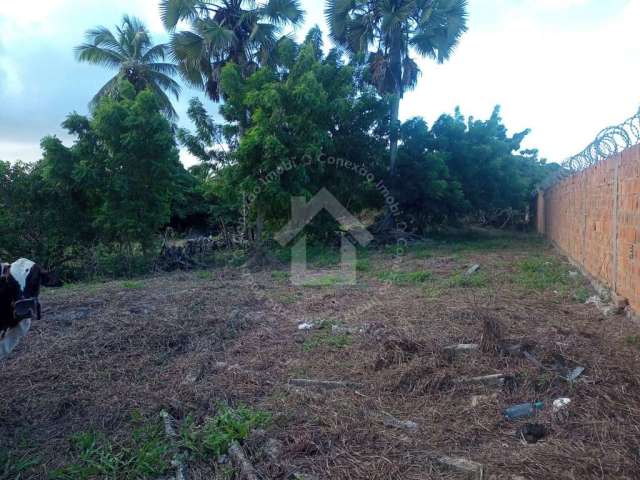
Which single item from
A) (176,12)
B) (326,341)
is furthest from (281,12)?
(326,341)

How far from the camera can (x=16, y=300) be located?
296cm

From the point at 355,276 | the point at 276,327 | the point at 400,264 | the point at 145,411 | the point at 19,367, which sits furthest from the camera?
the point at 400,264

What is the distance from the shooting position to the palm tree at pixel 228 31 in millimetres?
12344

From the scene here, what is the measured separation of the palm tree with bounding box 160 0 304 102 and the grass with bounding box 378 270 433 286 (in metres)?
7.82

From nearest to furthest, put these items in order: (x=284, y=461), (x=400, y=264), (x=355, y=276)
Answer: (x=284, y=461) → (x=355, y=276) → (x=400, y=264)

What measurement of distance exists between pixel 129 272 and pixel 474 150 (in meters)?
Result: 11.5

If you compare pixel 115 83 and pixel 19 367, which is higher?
pixel 115 83

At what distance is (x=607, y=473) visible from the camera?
2273 millimetres

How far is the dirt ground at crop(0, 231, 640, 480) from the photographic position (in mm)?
2562

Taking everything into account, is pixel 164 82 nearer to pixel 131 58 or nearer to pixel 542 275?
pixel 131 58

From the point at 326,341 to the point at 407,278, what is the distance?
3.95 m

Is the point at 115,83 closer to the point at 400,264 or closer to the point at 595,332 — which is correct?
the point at 400,264

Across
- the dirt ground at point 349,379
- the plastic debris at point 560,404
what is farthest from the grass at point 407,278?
the plastic debris at point 560,404

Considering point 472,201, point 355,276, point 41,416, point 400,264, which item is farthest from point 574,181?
point 41,416
